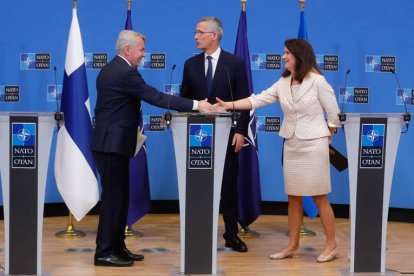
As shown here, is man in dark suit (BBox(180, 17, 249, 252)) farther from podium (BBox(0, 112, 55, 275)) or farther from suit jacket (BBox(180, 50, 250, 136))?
podium (BBox(0, 112, 55, 275))

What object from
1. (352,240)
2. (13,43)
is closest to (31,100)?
(13,43)

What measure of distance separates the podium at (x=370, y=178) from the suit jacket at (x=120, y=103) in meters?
1.14

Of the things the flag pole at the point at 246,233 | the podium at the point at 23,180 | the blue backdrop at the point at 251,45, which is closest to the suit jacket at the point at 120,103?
the podium at the point at 23,180

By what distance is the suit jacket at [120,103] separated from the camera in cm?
519

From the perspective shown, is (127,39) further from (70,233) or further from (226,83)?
(70,233)

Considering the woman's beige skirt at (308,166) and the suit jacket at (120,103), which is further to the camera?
the woman's beige skirt at (308,166)

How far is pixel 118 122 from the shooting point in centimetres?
521

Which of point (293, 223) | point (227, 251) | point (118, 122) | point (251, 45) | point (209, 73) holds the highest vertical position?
point (251, 45)

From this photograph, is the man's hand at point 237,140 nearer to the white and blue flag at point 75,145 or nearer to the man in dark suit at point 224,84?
the man in dark suit at point 224,84

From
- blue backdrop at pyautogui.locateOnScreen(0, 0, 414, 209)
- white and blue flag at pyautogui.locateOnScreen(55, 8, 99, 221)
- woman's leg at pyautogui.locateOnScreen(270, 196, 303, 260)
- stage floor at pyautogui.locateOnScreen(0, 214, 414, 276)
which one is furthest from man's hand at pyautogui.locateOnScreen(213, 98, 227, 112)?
blue backdrop at pyautogui.locateOnScreen(0, 0, 414, 209)

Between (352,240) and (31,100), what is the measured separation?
12.0 ft

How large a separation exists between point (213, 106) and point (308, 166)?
790mm

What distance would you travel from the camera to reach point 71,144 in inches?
257

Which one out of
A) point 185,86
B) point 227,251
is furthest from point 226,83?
point 227,251
